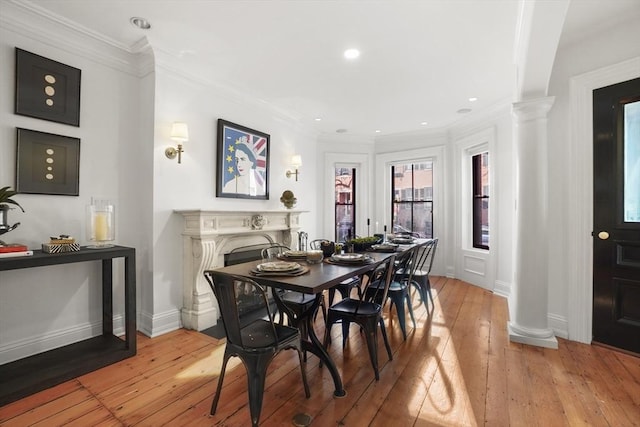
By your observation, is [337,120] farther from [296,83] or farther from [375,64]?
[375,64]

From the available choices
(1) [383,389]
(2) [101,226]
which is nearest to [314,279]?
(1) [383,389]

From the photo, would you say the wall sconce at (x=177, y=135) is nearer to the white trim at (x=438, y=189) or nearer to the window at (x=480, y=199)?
the white trim at (x=438, y=189)

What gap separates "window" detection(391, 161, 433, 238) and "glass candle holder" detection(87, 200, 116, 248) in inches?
187

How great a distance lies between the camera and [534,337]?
2801 mm

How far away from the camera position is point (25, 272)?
2451mm

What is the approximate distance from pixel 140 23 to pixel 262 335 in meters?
2.76

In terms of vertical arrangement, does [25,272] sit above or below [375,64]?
below

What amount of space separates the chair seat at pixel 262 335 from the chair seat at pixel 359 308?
49 cm

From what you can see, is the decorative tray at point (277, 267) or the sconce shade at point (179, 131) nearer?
the decorative tray at point (277, 267)

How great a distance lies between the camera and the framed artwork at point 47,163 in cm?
244

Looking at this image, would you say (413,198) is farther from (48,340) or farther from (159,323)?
(48,340)

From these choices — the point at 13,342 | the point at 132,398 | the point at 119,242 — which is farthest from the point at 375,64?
the point at 13,342

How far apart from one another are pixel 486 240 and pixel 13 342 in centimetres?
590

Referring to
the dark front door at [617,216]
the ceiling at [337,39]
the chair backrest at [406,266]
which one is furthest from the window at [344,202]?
the dark front door at [617,216]
